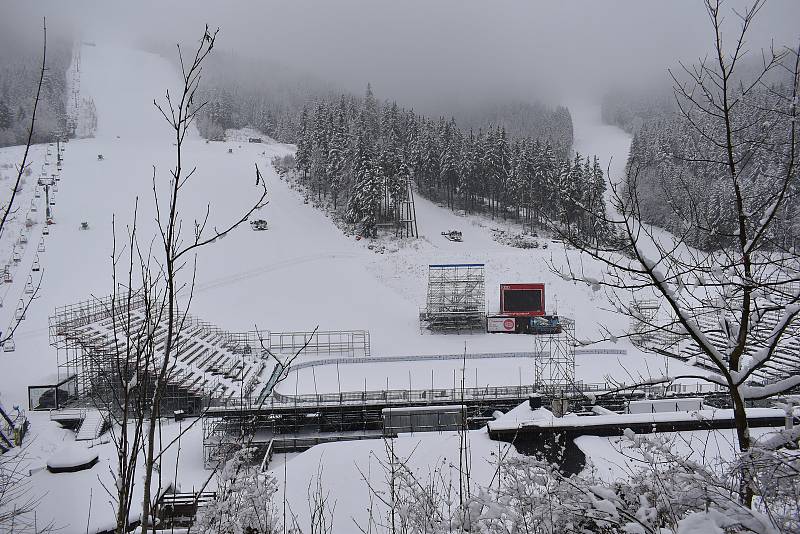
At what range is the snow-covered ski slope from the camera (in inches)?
1209

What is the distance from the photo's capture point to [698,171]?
2277cm

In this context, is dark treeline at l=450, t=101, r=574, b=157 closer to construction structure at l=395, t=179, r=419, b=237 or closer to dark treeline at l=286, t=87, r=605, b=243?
dark treeline at l=286, t=87, r=605, b=243

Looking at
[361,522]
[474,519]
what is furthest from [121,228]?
[474,519]

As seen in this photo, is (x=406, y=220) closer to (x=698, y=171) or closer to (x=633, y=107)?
(x=698, y=171)

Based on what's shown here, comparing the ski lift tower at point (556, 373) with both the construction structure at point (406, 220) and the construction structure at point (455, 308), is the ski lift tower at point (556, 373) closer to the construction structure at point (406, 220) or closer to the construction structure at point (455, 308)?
the construction structure at point (455, 308)

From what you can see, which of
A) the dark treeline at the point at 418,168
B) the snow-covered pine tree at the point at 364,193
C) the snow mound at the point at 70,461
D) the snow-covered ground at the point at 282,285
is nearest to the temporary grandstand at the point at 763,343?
the snow-covered ground at the point at 282,285

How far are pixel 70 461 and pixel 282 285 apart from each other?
2890cm

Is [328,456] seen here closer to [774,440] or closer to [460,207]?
[774,440]

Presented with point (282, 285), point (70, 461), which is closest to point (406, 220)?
point (282, 285)

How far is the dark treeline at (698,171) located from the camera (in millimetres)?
4887

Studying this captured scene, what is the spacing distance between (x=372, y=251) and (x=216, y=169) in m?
27.3

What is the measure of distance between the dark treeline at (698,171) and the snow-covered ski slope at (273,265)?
9713mm

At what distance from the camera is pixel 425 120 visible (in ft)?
241

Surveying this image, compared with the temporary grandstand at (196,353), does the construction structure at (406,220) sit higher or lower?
higher
